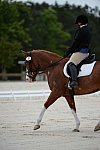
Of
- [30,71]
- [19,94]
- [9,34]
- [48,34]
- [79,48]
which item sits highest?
[79,48]

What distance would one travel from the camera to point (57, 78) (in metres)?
12.9

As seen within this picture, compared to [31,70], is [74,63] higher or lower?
higher

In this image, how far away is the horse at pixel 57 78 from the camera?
12.6 metres

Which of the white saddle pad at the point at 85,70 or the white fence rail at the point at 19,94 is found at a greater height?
the white saddle pad at the point at 85,70

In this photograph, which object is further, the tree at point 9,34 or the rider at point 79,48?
the tree at point 9,34

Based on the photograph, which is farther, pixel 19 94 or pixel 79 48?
pixel 19 94

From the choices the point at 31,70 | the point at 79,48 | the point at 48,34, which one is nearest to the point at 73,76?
the point at 79,48

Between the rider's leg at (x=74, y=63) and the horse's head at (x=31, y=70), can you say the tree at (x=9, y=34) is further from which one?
the rider's leg at (x=74, y=63)

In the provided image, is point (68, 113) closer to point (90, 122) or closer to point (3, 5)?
point (90, 122)

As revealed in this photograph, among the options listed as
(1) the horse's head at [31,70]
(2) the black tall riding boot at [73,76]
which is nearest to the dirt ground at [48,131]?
(2) the black tall riding boot at [73,76]

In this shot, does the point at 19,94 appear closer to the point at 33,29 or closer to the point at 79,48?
the point at 79,48

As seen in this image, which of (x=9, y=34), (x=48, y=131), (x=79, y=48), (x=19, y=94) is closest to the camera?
(x=48, y=131)

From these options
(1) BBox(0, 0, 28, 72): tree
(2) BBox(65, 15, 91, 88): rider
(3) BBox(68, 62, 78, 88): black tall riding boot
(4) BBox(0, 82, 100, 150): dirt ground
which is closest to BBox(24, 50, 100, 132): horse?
(3) BBox(68, 62, 78, 88): black tall riding boot

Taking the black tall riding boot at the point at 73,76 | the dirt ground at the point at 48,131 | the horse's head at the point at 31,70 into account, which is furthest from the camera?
the horse's head at the point at 31,70
